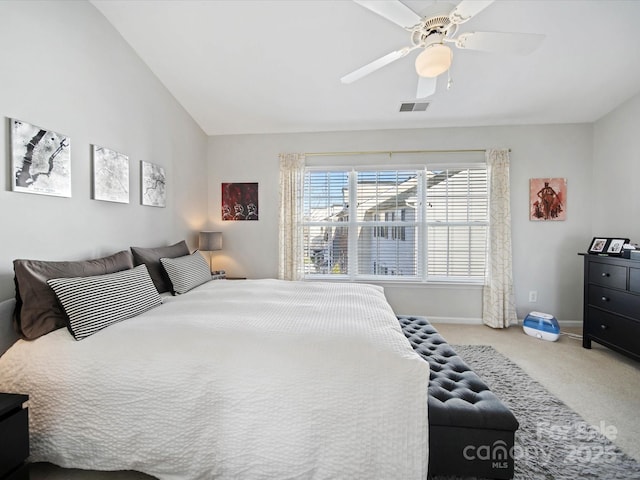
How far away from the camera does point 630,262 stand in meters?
2.42

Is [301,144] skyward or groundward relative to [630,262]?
skyward

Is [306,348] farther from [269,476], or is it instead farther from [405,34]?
[405,34]

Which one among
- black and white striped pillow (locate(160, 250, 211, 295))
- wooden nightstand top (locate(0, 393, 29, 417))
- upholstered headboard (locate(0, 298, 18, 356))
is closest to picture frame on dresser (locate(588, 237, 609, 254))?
black and white striped pillow (locate(160, 250, 211, 295))

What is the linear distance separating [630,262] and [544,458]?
2.05 metres

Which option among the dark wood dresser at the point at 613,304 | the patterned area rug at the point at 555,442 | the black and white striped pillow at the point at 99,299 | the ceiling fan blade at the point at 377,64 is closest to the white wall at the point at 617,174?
the dark wood dresser at the point at 613,304

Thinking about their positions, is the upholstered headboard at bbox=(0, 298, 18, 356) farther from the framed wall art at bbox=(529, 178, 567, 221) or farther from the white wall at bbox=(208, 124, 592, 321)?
the framed wall art at bbox=(529, 178, 567, 221)

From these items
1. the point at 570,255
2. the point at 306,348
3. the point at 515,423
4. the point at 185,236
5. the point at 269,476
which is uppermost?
the point at 185,236

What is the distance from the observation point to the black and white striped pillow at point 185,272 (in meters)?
2.39

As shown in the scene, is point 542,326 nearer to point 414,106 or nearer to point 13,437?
point 414,106

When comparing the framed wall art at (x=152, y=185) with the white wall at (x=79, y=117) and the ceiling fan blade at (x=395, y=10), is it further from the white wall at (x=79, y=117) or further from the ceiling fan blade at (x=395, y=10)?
the ceiling fan blade at (x=395, y=10)

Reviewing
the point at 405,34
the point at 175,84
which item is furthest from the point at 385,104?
the point at 175,84

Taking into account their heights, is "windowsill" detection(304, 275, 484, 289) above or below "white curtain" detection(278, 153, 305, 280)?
below

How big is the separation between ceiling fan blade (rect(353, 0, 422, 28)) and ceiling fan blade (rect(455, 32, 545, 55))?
0.33 meters

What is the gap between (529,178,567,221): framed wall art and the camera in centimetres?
343
